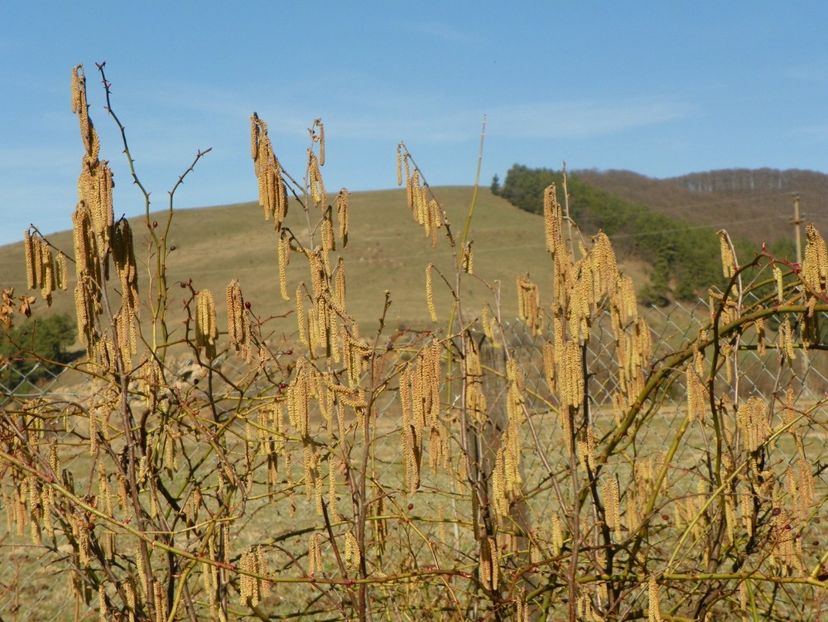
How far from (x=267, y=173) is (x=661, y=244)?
50707 millimetres

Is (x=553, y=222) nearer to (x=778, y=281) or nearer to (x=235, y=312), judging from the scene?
(x=778, y=281)

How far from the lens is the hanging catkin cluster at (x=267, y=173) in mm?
2492

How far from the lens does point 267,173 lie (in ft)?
8.20

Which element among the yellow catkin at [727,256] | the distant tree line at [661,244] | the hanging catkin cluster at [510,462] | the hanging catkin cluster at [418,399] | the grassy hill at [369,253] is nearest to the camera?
the hanging catkin cluster at [418,399]

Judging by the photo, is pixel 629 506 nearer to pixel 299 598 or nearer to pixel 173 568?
pixel 173 568

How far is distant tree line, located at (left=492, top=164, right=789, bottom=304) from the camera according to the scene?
44094 millimetres

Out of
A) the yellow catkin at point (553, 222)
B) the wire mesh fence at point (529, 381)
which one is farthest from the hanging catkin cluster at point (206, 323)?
the yellow catkin at point (553, 222)

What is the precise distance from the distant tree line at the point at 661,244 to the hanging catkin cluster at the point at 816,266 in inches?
1336

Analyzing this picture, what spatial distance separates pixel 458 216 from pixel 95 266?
77.1 m

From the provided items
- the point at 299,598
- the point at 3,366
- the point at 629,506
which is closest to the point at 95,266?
the point at 3,366

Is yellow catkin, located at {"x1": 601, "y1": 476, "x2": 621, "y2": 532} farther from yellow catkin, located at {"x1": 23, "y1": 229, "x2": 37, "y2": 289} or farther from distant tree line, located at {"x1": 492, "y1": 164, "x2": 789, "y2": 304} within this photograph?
distant tree line, located at {"x1": 492, "y1": 164, "x2": 789, "y2": 304}

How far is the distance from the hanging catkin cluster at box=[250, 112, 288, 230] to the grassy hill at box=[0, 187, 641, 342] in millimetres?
38844

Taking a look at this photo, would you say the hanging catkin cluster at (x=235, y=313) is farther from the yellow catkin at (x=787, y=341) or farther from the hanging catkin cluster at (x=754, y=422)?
the yellow catkin at (x=787, y=341)

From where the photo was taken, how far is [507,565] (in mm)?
3369
